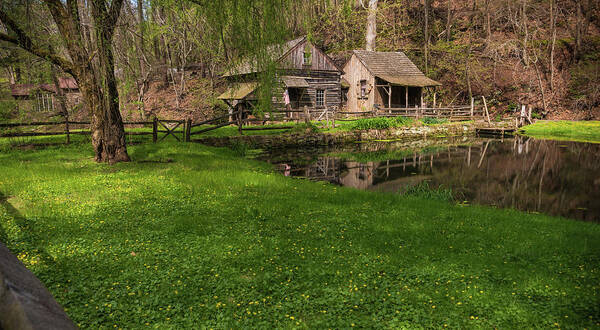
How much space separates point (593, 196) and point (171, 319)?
13.5 m

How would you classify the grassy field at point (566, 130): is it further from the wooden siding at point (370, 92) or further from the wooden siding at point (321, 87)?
the wooden siding at point (321, 87)

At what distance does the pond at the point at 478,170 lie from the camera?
11.6 m

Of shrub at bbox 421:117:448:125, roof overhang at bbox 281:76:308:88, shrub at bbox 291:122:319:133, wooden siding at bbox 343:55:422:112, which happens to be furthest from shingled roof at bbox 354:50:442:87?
shrub at bbox 291:122:319:133

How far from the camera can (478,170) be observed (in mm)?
16047

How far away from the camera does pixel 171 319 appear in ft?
13.9

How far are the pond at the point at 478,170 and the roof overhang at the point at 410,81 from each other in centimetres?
1090

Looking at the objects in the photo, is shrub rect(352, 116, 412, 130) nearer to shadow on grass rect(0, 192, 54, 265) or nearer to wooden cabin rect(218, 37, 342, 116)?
wooden cabin rect(218, 37, 342, 116)

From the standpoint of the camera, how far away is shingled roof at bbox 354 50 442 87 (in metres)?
34.5

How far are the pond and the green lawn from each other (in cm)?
306

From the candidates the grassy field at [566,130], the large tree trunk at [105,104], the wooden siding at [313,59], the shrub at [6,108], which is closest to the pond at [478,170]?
the grassy field at [566,130]

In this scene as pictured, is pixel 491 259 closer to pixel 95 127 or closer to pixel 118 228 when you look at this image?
pixel 118 228

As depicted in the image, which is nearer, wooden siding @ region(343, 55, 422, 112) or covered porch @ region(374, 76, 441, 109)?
covered porch @ region(374, 76, 441, 109)

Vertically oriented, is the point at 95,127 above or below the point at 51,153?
above

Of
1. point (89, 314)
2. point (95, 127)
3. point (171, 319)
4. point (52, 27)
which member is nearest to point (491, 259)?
point (171, 319)
